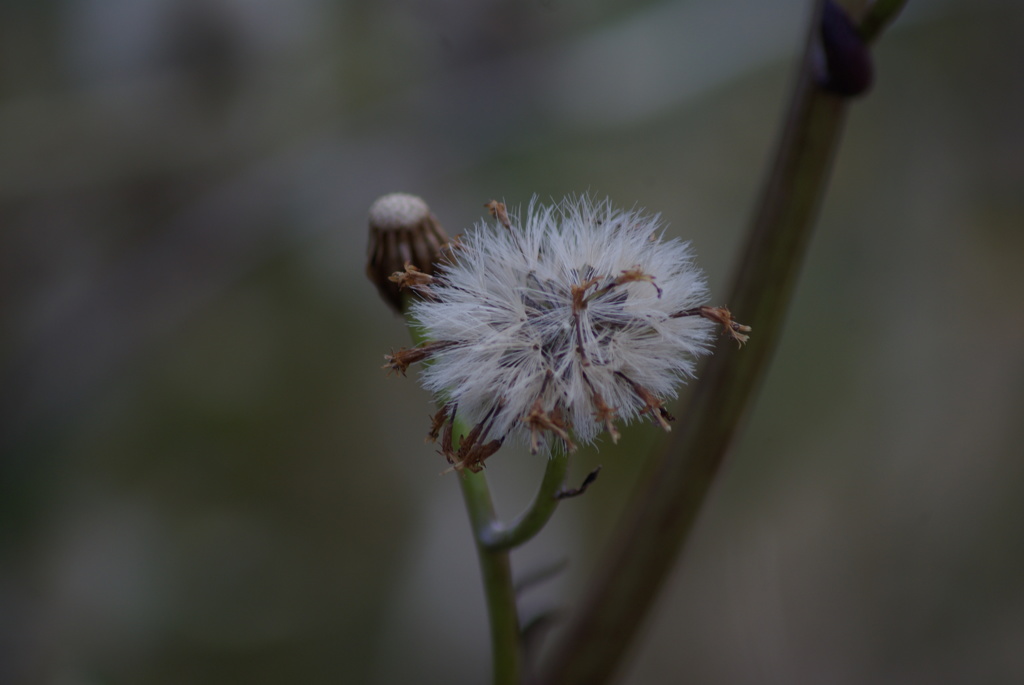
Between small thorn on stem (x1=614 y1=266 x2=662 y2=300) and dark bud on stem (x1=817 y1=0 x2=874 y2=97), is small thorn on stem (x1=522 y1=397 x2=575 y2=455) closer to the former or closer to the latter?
small thorn on stem (x1=614 y1=266 x2=662 y2=300)

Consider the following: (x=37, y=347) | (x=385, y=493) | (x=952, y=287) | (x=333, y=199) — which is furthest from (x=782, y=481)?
(x=37, y=347)

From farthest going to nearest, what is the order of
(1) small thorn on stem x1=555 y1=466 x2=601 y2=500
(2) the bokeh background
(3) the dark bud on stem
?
(2) the bokeh background < (3) the dark bud on stem < (1) small thorn on stem x1=555 y1=466 x2=601 y2=500

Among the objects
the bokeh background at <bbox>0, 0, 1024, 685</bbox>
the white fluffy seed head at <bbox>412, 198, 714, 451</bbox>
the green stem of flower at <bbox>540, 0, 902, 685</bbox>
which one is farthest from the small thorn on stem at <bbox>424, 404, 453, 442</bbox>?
the bokeh background at <bbox>0, 0, 1024, 685</bbox>

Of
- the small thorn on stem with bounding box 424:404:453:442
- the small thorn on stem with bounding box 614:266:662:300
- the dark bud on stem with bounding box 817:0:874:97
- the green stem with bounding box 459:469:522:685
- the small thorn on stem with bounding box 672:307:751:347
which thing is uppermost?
the dark bud on stem with bounding box 817:0:874:97

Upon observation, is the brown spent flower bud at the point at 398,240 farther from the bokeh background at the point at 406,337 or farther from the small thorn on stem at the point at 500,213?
the bokeh background at the point at 406,337

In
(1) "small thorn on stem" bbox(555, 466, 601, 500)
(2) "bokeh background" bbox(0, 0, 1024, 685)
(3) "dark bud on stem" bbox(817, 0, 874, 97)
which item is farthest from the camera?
(2) "bokeh background" bbox(0, 0, 1024, 685)

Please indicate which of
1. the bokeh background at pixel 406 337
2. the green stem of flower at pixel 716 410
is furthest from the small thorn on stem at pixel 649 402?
the bokeh background at pixel 406 337

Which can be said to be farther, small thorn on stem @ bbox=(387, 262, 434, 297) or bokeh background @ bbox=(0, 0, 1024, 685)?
bokeh background @ bbox=(0, 0, 1024, 685)
